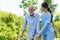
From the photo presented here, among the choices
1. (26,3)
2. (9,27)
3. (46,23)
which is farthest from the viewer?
(26,3)

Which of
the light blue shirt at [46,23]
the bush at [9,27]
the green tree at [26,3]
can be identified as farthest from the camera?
the green tree at [26,3]

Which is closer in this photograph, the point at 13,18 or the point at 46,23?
the point at 46,23

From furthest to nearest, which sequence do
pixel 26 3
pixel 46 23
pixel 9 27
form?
1. pixel 26 3
2. pixel 9 27
3. pixel 46 23

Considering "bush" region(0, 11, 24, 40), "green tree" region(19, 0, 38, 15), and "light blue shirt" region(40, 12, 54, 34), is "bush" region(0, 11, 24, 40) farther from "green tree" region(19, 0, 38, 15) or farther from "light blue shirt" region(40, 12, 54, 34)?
"light blue shirt" region(40, 12, 54, 34)

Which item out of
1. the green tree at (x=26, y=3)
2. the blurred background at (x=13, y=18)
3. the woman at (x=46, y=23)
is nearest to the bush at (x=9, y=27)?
the blurred background at (x=13, y=18)

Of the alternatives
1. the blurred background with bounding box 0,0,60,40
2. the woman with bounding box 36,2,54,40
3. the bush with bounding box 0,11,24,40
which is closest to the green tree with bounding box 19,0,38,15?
the blurred background with bounding box 0,0,60,40

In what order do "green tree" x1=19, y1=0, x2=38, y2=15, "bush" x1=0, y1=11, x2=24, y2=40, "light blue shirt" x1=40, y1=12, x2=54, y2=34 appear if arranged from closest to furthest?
"light blue shirt" x1=40, y1=12, x2=54, y2=34 < "bush" x1=0, y1=11, x2=24, y2=40 < "green tree" x1=19, y1=0, x2=38, y2=15

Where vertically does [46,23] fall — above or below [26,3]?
above

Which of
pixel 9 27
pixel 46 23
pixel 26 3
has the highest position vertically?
pixel 46 23

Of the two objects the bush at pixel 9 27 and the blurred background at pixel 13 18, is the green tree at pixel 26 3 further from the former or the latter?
the bush at pixel 9 27

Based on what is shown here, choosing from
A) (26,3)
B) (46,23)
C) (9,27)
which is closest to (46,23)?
(46,23)

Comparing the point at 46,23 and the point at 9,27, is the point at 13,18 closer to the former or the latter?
the point at 9,27

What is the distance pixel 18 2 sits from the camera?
17.2m

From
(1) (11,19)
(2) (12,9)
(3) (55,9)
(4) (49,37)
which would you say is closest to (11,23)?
(1) (11,19)
